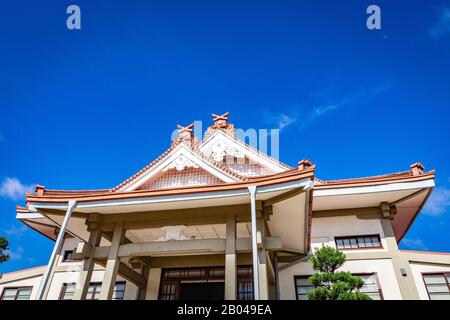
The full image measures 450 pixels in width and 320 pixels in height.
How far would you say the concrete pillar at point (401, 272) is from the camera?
10867 millimetres

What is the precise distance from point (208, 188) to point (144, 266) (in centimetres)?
516

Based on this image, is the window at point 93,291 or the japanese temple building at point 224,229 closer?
the japanese temple building at point 224,229

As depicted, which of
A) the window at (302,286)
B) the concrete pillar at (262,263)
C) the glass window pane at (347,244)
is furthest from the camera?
the glass window pane at (347,244)

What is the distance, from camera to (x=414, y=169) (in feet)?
39.8

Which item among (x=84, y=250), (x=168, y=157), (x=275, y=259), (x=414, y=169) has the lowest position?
(x=84, y=250)

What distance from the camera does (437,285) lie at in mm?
11188

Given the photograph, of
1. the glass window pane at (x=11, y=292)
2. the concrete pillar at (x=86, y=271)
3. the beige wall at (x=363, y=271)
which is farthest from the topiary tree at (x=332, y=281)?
the glass window pane at (x=11, y=292)

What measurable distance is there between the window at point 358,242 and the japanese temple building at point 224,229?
1.5 inches

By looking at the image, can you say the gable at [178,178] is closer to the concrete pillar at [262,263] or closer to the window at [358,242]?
the concrete pillar at [262,263]

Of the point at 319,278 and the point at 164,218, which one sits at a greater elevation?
the point at 164,218

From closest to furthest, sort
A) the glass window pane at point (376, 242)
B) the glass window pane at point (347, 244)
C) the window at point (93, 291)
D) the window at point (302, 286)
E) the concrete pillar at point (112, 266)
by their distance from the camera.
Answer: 1. the concrete pillar at point (112, 266)
2. the window at point (302, 286)
3. the glass window pane at point (376, 242)
4. the glass window pane at point (347, 244)
5. the window at point (93, 291)

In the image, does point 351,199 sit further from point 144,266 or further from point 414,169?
point 144,266
